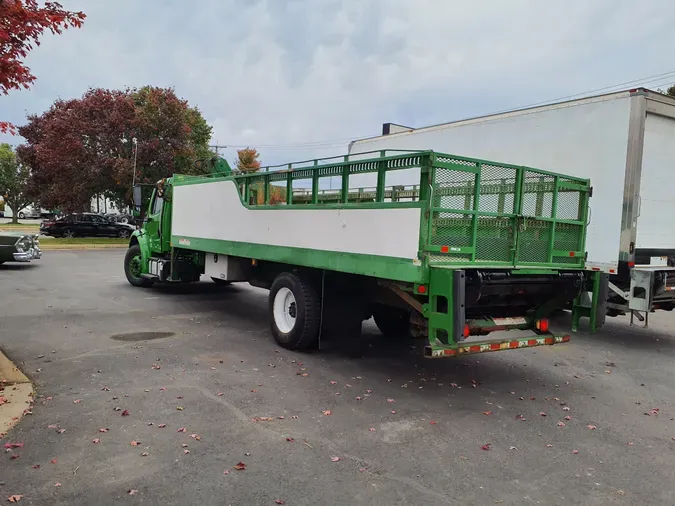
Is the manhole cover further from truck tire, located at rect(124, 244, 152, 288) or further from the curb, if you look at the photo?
truck tire, located at rect(124, 244, 152, 288)

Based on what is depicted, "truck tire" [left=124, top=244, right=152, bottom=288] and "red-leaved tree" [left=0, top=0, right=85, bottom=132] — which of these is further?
"truck tire" [left=124, top=244, right=152, bottom=288]

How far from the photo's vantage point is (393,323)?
26.9ft

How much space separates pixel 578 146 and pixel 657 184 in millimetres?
1284

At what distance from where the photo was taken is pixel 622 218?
762 centimetres

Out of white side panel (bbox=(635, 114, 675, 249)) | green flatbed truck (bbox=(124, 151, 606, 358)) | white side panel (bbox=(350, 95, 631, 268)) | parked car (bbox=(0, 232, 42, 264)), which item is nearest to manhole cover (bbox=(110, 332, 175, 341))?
green flatbed truck (bbox=(124, 151, 606, 358))

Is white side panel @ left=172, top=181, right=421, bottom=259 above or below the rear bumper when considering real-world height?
above

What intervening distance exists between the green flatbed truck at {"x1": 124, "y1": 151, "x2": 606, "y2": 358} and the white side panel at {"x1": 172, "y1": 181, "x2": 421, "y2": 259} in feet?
0.06

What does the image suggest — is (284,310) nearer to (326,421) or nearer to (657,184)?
(326,421)

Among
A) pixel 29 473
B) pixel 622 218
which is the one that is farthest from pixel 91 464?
pixel 622 218

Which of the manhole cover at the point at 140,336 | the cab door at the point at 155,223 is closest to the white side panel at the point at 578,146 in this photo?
the manhole cover at the point at 140,336

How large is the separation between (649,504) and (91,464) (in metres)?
3.82

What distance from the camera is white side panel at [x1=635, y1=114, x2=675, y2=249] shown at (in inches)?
304

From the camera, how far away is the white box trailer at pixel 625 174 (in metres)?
7.59

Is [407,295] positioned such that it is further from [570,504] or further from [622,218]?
[622,218]
